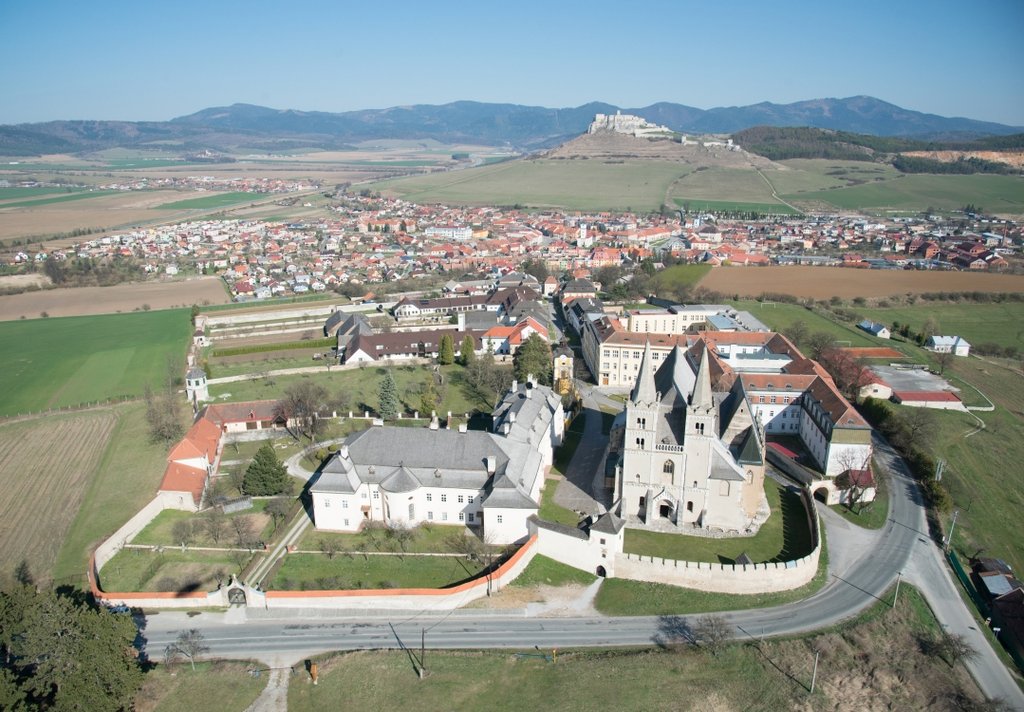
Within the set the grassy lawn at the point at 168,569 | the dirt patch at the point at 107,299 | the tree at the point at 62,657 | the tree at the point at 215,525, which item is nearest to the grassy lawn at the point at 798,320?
the tree at the point at 215,525

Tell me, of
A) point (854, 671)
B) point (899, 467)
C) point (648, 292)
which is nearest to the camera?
point (854, 671)

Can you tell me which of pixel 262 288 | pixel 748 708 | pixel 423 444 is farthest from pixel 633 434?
pixel 262 288

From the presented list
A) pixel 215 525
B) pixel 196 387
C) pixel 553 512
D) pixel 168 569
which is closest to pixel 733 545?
pixel 553 512

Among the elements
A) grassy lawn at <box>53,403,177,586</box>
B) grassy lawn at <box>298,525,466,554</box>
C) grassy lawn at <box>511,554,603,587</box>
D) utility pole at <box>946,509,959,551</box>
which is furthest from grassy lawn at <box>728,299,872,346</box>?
grassy lawn at <box>53,403,177,586</box>

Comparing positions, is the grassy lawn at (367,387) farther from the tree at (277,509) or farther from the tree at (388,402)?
the tree at (277,509)

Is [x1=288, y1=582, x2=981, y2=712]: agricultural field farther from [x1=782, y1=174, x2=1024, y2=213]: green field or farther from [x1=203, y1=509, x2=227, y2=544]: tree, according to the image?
[x1=782, y1=174, x2=1024, y2=213]: green field

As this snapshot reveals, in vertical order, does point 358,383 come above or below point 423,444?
below

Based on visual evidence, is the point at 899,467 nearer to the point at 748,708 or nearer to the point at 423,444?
the point at 748,708
